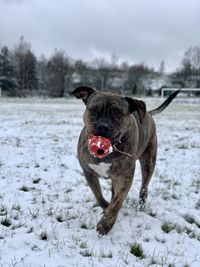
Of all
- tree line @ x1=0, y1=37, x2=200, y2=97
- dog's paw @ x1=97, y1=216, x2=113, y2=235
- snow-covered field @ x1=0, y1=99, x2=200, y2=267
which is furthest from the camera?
tree line @ x1=0, y1=37, x2=200, y2=97

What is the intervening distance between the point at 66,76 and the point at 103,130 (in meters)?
58.0

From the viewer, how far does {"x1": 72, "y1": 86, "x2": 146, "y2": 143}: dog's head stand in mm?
3839

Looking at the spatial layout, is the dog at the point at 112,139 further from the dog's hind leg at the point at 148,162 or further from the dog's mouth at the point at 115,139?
the dog's hind leg at the point at 148,162

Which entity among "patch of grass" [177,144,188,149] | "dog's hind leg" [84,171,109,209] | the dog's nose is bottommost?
"patch of grass" [177,144,188,149]

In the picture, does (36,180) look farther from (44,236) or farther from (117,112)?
(117,112)

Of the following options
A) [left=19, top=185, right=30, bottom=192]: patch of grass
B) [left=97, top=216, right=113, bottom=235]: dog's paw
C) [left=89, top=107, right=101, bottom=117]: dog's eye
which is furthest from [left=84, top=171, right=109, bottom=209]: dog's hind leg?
[left=19, top=185, right=30, bottom=192]: patch of grass

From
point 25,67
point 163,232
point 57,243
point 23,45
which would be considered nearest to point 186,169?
point 163,232

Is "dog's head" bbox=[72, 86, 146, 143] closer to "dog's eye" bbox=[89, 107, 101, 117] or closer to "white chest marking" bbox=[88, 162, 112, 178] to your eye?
"dog's eye" bbox=[89, 107, 101, 117]

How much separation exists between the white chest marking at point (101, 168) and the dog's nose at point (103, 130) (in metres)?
0.52

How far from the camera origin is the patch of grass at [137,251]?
12.2 feet

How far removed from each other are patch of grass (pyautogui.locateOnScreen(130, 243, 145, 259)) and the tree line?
49.1 meters

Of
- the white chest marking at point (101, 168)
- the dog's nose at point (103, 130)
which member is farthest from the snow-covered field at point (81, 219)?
the dog's nose at point (103, 130)

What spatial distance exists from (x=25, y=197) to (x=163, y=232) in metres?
1.92

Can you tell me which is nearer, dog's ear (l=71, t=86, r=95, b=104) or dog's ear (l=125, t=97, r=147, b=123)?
dog's ear (l=125, t=97, r=147, b=123)
